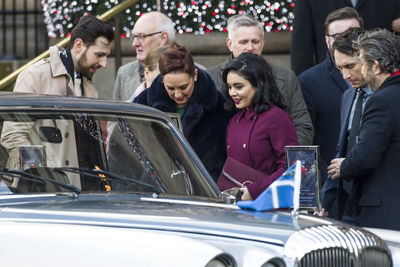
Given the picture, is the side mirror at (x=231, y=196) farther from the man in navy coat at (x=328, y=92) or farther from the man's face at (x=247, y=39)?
the man's face at (x=247, y=39)

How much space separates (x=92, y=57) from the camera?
7613 millimetres

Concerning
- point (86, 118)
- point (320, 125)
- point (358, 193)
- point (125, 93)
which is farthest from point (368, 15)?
point (86, 118)

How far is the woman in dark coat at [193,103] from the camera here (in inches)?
267

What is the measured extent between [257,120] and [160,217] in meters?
2.42

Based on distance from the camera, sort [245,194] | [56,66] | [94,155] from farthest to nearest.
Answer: [56,66] < [245,194] < [94,155]

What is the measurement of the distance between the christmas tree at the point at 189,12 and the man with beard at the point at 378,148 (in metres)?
5.71

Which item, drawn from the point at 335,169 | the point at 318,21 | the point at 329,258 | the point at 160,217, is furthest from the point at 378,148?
the point at 318,21

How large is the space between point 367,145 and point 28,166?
90.2 inches

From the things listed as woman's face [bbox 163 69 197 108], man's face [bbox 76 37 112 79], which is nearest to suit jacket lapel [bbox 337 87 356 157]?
woman's face [bbox 163 69 197 108]

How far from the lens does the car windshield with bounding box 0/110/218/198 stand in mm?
4770

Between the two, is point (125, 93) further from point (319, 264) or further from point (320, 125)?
point (319, 264)

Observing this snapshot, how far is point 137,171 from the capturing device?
516 centimetres

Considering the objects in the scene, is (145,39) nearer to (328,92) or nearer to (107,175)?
(328,92)

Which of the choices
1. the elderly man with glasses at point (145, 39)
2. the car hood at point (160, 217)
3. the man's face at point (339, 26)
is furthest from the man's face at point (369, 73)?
the elderly man with glasses at point (145, 39)
